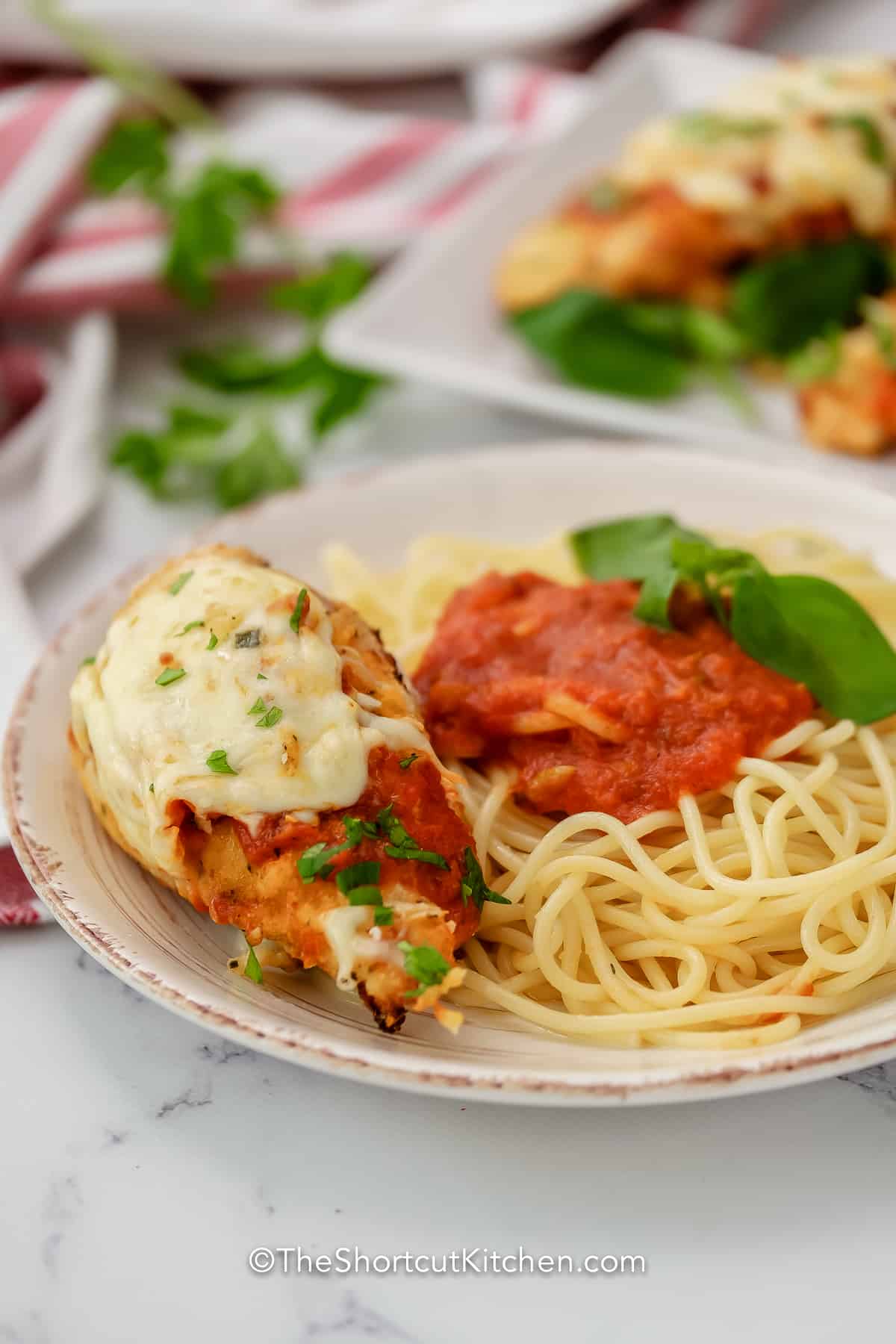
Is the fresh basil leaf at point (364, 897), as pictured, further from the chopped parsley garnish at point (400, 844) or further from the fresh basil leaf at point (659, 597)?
the fresh basil leaf at point (659, 597)

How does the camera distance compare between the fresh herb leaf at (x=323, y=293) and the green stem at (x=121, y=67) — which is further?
the green stem at (x=121, y=67)

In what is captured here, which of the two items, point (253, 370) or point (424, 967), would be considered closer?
point (424, 967)

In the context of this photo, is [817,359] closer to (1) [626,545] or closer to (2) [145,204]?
(1) [626,545]

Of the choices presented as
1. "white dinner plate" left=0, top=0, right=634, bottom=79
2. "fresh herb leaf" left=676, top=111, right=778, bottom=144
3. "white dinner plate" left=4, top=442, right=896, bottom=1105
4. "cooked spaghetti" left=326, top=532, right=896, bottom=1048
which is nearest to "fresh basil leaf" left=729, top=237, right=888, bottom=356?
"fresh herb leaf" left=676, top=111, right=778, bottom=144

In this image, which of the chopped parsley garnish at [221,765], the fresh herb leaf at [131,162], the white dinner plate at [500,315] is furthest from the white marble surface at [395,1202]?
the fresh herb leaf at [131,162]

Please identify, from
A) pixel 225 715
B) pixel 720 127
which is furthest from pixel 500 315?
pixel 225 715

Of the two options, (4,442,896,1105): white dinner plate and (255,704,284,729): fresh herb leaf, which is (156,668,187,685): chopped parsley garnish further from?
(4,442,896,1105): white dinner plate
